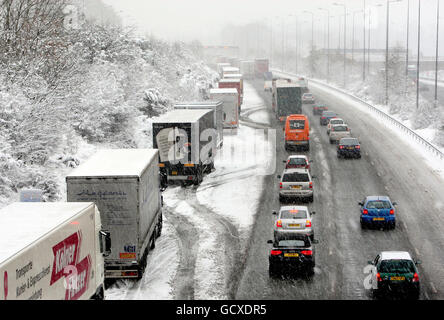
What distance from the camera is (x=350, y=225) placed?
1051 inches

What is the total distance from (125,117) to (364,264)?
25.2 m

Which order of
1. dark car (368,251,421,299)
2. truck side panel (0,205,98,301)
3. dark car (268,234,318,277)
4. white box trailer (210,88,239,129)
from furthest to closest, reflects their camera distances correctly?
white box trailer (210,88,239,129) < dark car (268,234,318,277) < dark car (368,251,421,299) < truck side panel (0,205,98,301)

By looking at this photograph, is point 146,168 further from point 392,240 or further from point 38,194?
point 392,240

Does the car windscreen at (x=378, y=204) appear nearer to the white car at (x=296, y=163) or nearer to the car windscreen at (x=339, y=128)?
the white car at (x=296, y=163)

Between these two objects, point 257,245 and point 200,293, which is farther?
point 257,245

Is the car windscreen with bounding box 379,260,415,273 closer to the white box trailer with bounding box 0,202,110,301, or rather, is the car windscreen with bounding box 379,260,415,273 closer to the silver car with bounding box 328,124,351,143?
the white box trailer with bounding box 0,202,110,301

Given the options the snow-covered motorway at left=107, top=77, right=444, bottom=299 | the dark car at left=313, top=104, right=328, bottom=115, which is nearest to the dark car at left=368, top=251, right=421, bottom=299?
the snow-covered motorway at left=107, top=77, right=444, bottom=299

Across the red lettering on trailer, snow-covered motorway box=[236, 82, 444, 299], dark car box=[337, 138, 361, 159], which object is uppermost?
the red lettering on trailer

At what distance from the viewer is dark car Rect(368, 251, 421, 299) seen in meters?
16.9

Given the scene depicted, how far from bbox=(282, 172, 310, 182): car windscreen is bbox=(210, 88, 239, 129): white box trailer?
1967 cm

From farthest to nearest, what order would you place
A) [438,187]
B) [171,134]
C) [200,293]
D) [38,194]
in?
[438,187], [171,134], [38,194], [200,293]

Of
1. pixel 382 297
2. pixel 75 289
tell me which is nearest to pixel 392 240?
pixel 382 297
